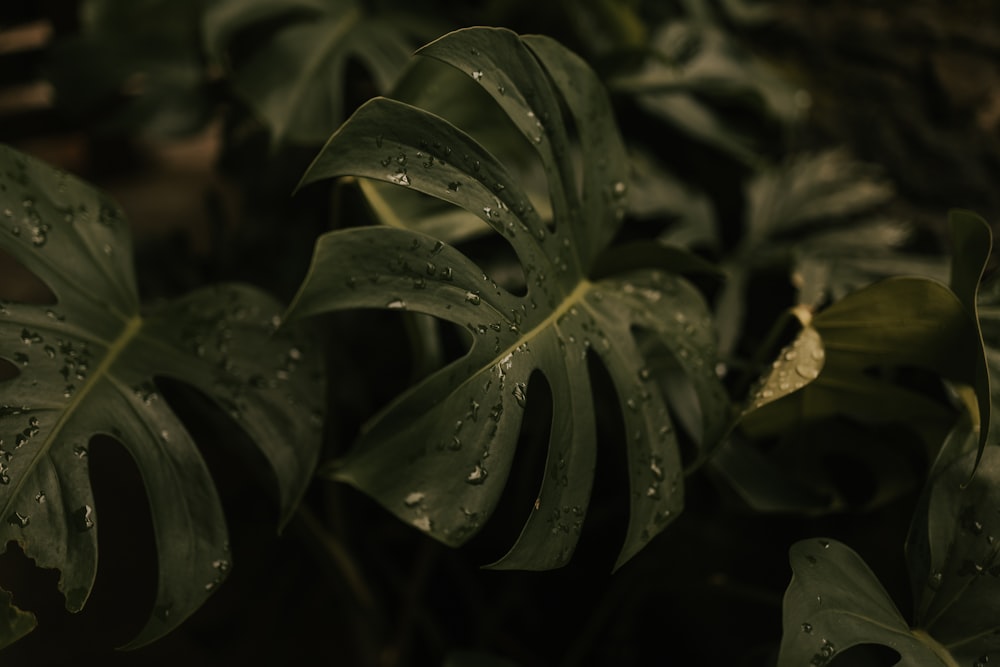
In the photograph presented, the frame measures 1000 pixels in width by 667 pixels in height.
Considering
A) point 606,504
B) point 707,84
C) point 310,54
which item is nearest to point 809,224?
point 707,84

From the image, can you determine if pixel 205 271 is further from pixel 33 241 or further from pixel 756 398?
pixel 756 398

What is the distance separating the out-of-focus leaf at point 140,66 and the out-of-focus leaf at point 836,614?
1.09 metres

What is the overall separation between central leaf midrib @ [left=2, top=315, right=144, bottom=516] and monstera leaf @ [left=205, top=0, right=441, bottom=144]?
356 mm

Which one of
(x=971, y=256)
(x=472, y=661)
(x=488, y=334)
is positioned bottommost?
(x=472, y=661)

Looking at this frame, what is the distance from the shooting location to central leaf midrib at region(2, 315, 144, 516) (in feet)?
2.13

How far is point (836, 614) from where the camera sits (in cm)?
63

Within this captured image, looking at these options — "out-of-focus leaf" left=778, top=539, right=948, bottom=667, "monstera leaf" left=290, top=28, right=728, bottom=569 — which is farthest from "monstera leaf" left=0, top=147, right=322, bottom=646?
"out-of-focus leaf" left=778, top=539, right=948, bottom=667

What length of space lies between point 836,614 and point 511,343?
0.32m

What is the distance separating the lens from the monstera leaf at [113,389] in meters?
0.66

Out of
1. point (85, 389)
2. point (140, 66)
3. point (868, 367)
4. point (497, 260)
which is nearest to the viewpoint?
point (85, 389)

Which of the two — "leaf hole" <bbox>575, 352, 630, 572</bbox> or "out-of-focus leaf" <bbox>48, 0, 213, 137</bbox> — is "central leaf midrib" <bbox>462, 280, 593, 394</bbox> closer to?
"leaf hole" <bbox>575, 352, 630, 572</bbox>

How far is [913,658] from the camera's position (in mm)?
631

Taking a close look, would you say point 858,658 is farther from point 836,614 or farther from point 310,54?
point 310,54

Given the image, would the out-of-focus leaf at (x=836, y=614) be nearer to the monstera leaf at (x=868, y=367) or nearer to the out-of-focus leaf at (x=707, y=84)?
the monstera leaf at (x=868, y=367)
